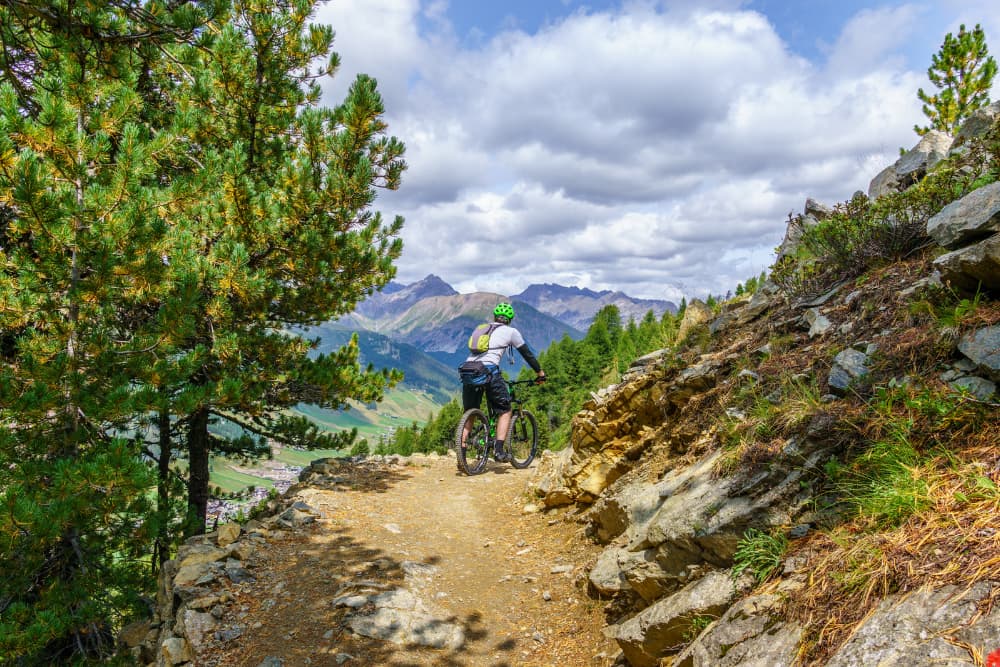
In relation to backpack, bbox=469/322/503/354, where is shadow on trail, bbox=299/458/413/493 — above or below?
below

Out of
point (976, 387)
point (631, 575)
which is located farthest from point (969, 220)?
point (631, 575)

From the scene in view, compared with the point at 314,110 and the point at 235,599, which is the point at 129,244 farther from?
the point at 235,599

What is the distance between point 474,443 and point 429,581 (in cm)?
495

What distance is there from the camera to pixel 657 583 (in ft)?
15.0

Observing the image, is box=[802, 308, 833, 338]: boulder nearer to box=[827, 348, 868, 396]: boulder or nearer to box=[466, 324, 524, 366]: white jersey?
box=[827, 348, 868, 396]: boulder

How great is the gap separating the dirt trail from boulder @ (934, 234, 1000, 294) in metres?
4.38

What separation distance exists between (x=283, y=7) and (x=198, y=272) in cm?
526

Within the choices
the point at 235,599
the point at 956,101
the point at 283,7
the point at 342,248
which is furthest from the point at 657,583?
the point at 956,101

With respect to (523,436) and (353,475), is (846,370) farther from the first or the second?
(353,475)

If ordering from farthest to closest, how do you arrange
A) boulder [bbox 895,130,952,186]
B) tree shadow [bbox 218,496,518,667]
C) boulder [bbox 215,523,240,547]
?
boulder [bbox 895,130,952,186] < boulder [bbox 215,523,240,547] < tree shadow [bbox 218,496,518,667]

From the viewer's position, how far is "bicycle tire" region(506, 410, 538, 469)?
11.8 meters

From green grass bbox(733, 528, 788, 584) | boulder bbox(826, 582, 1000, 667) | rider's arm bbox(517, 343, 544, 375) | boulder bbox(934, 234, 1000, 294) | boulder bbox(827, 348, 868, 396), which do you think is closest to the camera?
boulder bbox(826, 582, 1000, 667)

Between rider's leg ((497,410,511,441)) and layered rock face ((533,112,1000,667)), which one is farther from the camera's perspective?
rider's leg ((497,410,511,441))

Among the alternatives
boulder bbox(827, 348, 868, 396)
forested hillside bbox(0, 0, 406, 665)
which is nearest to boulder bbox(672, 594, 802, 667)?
boulder bbox(827, 348, 868, 396)
